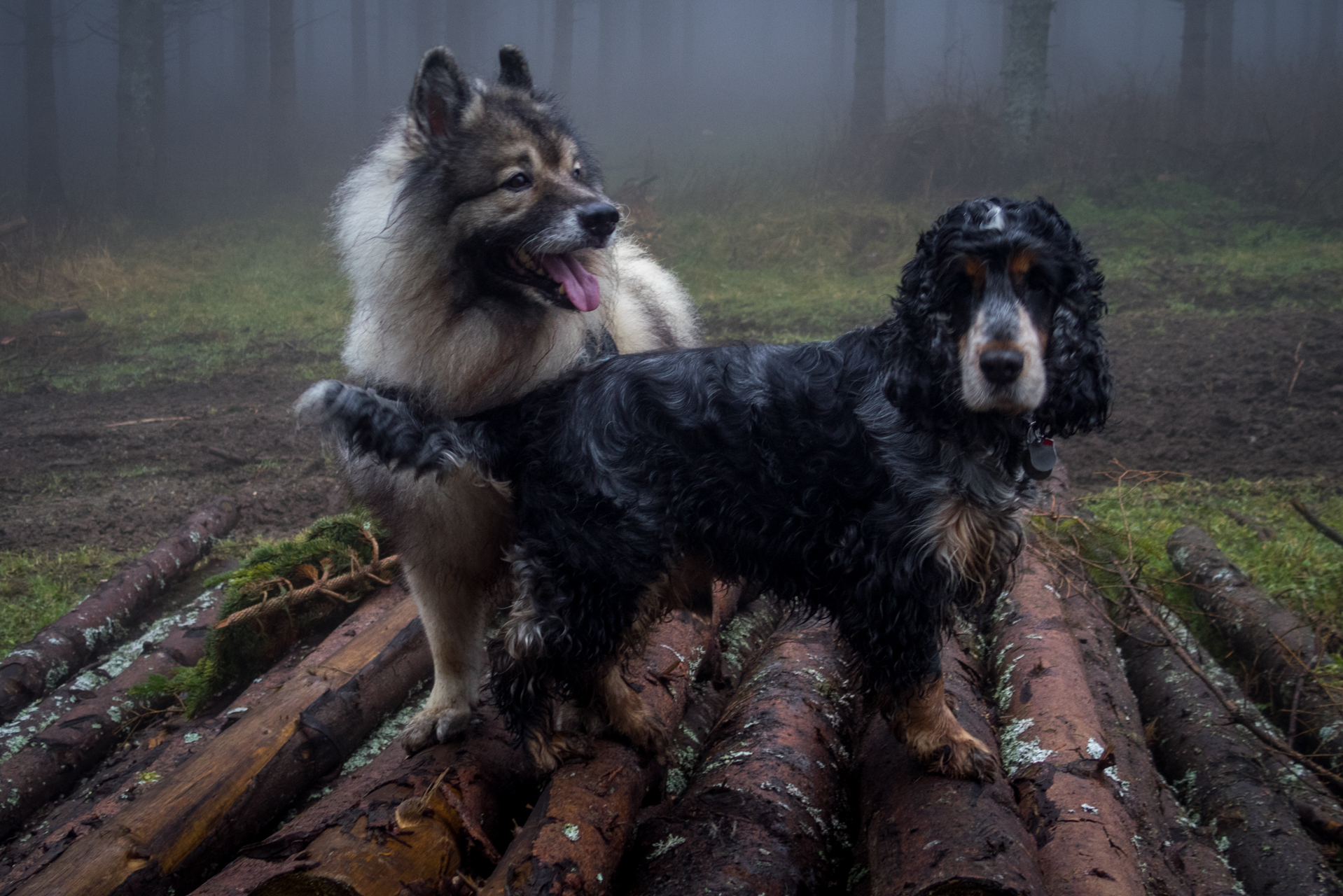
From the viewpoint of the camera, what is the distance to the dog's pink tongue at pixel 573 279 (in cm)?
314

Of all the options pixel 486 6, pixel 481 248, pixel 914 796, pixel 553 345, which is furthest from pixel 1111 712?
pixel 486 6

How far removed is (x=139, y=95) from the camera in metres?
20.6

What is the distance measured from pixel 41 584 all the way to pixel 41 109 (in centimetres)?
1969

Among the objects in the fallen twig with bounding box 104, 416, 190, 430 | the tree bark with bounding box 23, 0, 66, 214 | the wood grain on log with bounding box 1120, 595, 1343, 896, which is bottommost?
the wood grain on log with bounding box 1120, 595, 1343, 896

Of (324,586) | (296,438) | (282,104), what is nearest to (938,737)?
(324,586)

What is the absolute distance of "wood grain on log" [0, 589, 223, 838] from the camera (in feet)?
11.8

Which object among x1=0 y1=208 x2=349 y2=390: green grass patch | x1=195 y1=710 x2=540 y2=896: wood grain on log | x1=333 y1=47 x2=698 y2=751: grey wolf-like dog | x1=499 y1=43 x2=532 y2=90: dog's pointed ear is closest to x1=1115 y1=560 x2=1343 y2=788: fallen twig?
x1=195 y1=710 x2=540 y2=896: wood grain on log

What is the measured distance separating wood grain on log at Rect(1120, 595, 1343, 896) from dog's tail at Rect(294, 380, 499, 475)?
2.92 metres

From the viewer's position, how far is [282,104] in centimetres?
2328

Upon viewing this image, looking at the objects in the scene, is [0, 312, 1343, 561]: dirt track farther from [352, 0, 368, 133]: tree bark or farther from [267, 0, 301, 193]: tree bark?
[352, 0, 368, 133]: tree bark

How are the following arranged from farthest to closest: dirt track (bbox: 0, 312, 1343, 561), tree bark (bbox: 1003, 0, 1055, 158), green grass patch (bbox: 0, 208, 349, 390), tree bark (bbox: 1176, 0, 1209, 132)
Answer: tree bark (bbox: 1176, 0, 1209, 132) → tree bark (bbox: 1003, 0, 1055, 158) → green grass patch (bbox: 0, 208, 349, 390) → dirt track (bbox: 0, 312, 1343, 561)

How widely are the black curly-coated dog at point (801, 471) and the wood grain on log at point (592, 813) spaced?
0.15 m

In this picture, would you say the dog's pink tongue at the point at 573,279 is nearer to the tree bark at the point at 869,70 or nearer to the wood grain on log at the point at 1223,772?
the wood grain on log at the point at 1223,772

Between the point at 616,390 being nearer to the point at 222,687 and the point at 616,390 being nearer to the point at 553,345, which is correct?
the point at 553,345
